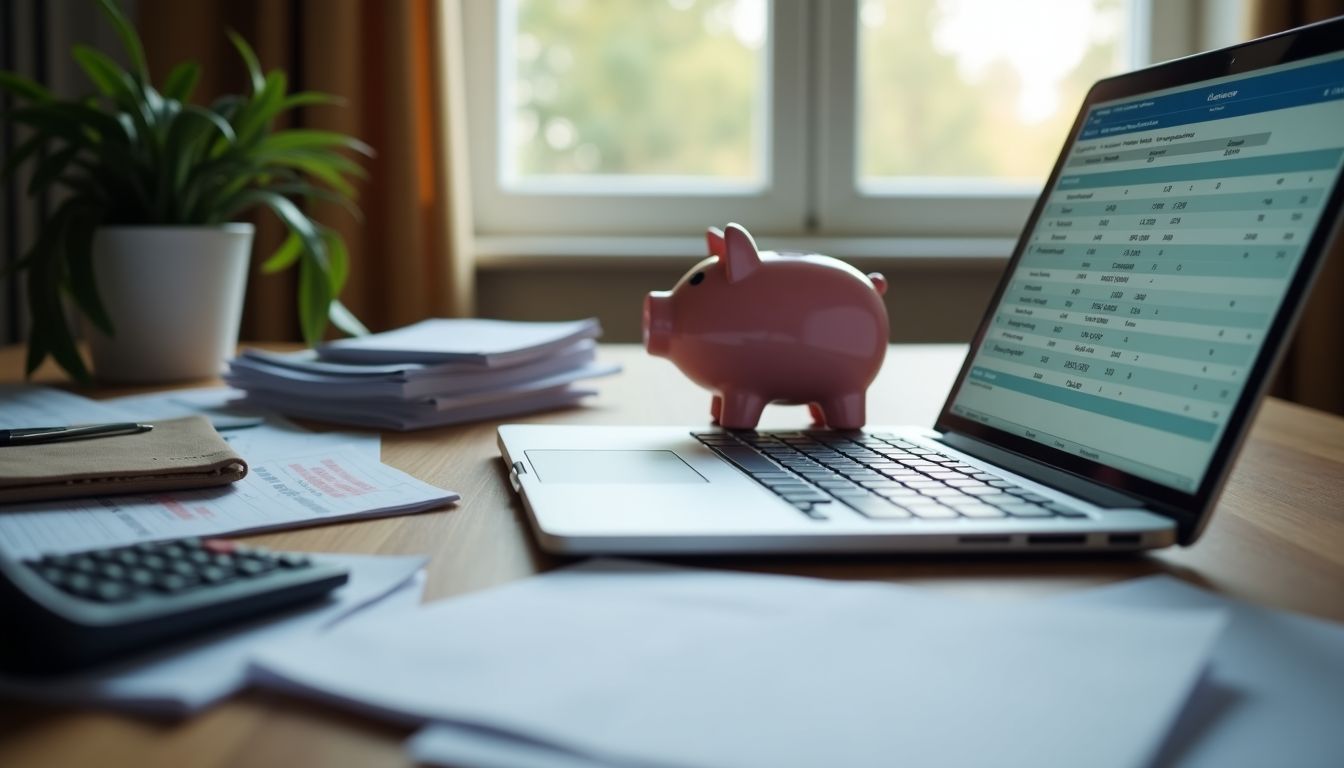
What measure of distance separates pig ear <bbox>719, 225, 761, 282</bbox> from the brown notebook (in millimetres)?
354

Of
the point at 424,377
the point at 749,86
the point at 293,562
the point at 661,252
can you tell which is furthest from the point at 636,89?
the point at 293,562

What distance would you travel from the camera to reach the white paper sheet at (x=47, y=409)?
870mm

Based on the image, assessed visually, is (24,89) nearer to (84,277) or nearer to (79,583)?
(84,277)

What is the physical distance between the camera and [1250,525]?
0.58 m

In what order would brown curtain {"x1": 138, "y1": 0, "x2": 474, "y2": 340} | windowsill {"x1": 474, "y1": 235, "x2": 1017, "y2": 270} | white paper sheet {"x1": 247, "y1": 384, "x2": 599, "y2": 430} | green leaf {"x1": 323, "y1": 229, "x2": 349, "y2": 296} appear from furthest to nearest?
1. windowsill {"x1": 474, "y1": 235, "x2": 1017, "y2": 270}
2. brown curtain {"x1": 138, "y1": 0, "x2": 474, "y2": 340}
3. green leaf {"x1": 323, "y1": 229, "x2": 349, "y2": 296}
4. white paper sheet {"x1": 247, "y1": 384, "x2": 599, "y2": 430}

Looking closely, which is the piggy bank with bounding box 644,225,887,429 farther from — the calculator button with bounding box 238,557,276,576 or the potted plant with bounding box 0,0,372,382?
the potted plant with bounding box 0,0,372,382

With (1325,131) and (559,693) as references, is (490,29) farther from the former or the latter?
(559,693)

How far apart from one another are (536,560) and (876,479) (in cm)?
21

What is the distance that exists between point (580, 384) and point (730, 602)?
78cm

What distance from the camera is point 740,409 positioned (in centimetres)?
82

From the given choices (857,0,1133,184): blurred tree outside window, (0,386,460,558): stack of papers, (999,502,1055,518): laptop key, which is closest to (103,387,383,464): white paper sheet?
(0,386,460,558): stack of papers

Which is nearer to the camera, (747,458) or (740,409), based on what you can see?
(747,458)

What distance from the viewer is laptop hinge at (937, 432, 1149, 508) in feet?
1.82

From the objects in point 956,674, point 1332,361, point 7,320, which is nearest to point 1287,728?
point 956,674
